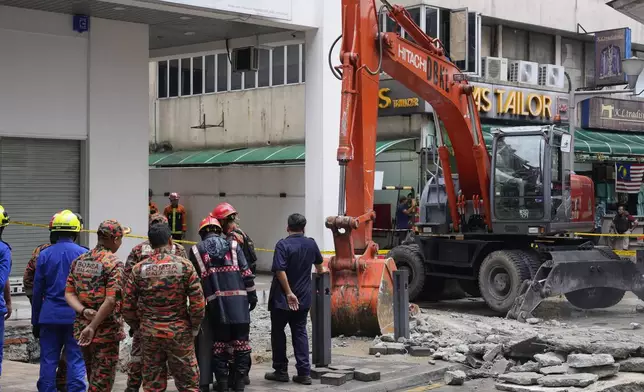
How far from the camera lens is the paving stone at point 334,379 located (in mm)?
10398

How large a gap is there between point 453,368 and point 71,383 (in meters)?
4.81

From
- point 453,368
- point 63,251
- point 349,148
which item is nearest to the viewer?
point 63,251

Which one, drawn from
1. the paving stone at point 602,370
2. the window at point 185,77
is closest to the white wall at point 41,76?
the paving stone at point 602,370

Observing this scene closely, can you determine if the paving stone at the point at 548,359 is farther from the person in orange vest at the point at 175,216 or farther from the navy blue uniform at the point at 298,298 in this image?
the person in orange vest at the point at 175,216

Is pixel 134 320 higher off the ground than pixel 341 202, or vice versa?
pixel 341 202

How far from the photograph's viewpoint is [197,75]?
103ft

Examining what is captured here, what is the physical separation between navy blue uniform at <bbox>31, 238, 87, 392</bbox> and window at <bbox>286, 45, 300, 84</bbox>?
19608 mm

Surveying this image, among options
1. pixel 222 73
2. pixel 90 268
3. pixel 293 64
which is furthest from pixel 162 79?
pixel 90 268

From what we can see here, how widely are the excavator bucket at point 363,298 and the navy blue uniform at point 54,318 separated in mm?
5225

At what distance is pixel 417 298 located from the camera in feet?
63.1

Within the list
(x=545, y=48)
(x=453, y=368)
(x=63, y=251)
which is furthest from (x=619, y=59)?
(x=63, y=251)

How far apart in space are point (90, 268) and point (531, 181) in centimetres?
1066

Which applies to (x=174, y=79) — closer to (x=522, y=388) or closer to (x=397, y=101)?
(x=397, y=101)

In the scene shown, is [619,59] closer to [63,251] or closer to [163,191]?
[163,191]
